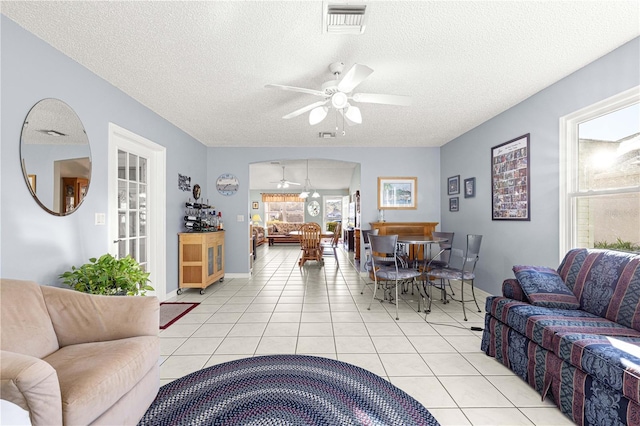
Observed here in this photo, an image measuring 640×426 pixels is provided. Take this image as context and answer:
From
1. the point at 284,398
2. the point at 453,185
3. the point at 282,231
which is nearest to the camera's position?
the point at 284,398

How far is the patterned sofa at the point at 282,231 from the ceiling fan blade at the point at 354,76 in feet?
28.1

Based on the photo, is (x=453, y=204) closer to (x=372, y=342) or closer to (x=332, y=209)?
(x=372, y=342)

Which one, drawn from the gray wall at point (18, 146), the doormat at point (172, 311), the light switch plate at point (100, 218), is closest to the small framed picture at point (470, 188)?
the doormat at point (172, 311)

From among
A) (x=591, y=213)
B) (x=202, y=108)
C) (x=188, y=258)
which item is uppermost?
(x=202, y=108)

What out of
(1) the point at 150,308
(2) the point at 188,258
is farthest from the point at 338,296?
(1) the point at 150,308

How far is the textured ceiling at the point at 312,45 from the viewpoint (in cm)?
179

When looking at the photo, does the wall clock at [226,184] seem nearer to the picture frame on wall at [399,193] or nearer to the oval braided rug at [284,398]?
the picture frame on wall at [399,193]

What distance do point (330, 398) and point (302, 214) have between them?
34.2 ft

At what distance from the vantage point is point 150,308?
1.69 m

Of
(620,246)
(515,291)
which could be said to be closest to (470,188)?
(620,246)

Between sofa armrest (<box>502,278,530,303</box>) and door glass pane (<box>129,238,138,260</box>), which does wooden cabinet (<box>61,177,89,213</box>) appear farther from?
sofa armrest (<box>502,278,530,303</box>)

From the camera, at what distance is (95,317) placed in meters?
1.63

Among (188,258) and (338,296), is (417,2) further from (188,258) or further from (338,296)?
(188,258)

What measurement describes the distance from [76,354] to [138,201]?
240 cm
